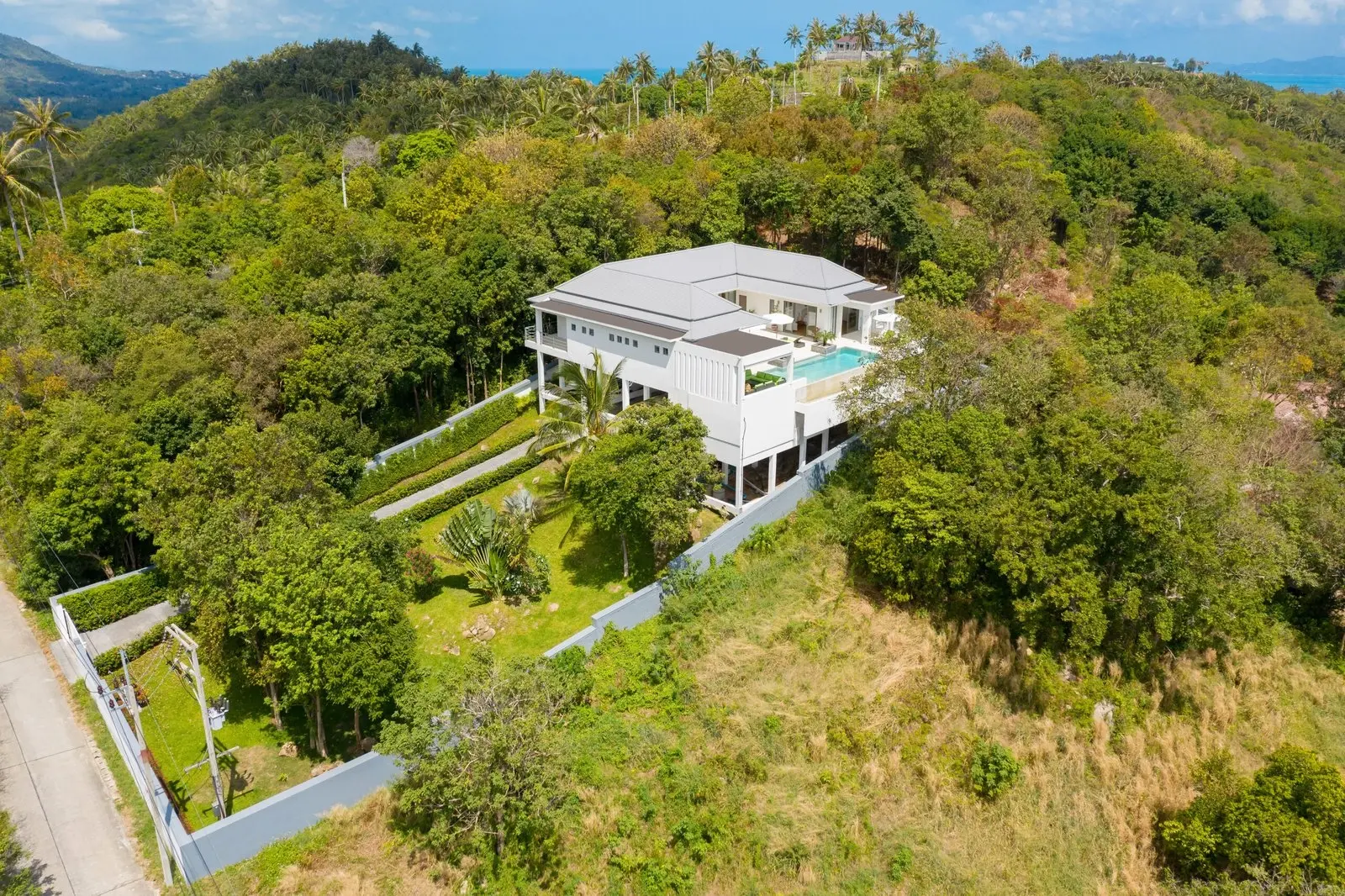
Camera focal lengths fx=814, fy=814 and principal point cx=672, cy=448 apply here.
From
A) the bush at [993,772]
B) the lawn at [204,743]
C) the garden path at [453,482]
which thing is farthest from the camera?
the garden path at [453,482]

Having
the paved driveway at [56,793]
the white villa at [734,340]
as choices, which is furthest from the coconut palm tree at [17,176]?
the paved driveway at [56,793]

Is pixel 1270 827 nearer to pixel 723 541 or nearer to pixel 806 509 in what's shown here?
pixel 806 509

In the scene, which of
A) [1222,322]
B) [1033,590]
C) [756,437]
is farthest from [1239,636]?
[1222,322]

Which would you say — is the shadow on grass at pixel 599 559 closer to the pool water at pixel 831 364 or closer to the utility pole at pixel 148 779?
the pool water at pixel 831 364

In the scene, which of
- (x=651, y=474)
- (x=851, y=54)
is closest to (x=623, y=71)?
(x=851, y=54)

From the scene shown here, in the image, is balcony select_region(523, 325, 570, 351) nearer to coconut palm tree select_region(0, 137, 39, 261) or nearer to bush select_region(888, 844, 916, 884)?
bush select_region(888, 844, 916, 884)
